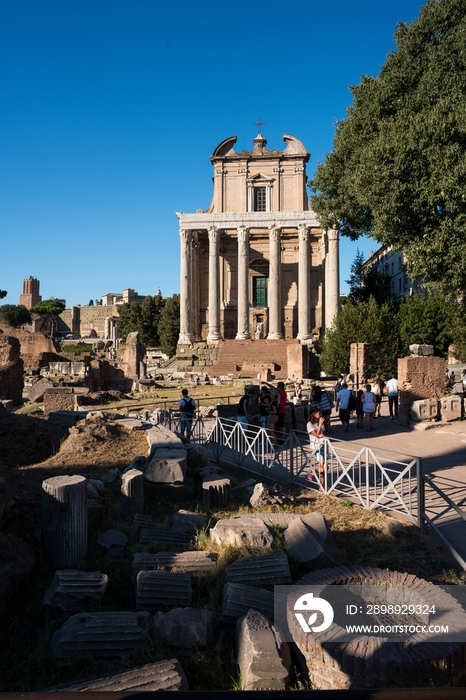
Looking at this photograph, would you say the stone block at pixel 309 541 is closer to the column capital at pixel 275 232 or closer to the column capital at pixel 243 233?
the column capital at pixel 243 233

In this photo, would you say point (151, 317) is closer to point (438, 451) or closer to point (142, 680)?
point (438, 451)

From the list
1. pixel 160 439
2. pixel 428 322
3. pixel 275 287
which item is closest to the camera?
pixel 160 439

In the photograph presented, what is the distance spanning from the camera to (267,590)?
4.42 metres

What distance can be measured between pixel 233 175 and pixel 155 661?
45.5 m

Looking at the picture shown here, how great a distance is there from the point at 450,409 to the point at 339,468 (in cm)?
708

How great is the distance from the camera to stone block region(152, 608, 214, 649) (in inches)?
148

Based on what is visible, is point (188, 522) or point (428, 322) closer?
point (188, 522)

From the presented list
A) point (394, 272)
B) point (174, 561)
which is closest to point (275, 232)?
point (394, 272)

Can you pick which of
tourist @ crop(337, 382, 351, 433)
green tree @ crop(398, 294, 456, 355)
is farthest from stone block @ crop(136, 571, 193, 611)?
green tree @ crop(398, 294, 456, 355)

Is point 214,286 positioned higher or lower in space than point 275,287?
higher

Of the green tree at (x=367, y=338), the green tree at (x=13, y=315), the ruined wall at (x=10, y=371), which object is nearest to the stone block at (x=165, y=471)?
the ruined wall at (x=10, y=371)

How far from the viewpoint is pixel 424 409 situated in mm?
14562

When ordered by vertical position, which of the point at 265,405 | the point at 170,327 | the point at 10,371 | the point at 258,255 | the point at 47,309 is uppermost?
the point at 258,255

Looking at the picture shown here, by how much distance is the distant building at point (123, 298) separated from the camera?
118 m
